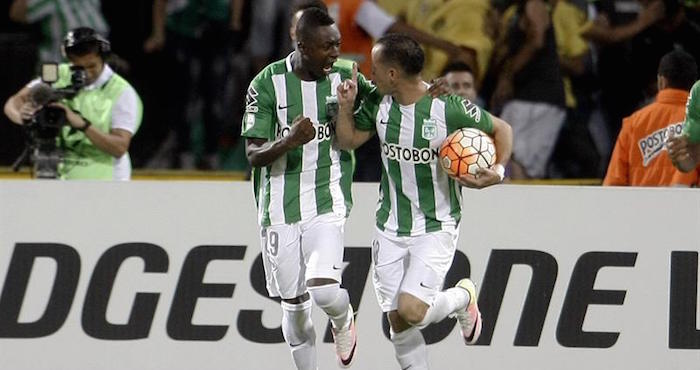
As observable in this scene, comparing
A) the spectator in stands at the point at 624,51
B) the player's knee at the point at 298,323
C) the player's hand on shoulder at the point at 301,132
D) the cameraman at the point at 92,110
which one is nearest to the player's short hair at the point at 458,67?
the spectator in stands at the point at 624,51

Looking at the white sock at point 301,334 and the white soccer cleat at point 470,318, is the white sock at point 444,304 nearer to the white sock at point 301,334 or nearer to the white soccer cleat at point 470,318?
the white soccer cleat at point 470,318

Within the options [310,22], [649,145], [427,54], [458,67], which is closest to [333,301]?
[310,22]

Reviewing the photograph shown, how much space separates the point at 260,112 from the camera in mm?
9109

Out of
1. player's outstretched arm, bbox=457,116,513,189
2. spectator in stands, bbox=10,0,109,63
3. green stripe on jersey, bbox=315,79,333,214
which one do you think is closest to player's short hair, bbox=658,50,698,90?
player's outstretched arm, bbox=457,116,513,189

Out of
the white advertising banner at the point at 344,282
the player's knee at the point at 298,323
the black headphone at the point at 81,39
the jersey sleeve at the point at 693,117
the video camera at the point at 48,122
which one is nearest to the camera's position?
the player's knee at the point at 298,323

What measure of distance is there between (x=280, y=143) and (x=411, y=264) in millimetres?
915

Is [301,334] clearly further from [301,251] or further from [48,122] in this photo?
[48,122]

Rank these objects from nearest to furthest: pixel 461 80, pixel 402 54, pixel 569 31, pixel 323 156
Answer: pixel 402 54
pixel 323 156
pixel 461 80
pixel 569 31

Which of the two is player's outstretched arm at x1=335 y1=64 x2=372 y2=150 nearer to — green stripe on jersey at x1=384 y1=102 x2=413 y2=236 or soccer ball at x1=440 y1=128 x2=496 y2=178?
green stripe on jersey at x1=384 y1=102 x2=413 y2=236

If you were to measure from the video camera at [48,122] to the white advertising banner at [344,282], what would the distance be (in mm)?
543

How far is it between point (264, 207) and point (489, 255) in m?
1.72

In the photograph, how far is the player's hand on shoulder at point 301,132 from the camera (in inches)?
347

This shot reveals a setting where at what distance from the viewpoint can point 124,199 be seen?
10438 mm

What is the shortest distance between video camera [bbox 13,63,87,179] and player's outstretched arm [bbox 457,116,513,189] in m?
3.01
